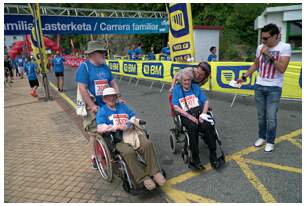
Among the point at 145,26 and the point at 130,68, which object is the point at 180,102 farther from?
the point at 145,26

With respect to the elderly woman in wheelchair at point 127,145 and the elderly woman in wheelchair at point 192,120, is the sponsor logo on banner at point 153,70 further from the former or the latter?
the elderly woman in wheelchair at point 127,145

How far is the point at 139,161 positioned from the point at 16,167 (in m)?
2.29

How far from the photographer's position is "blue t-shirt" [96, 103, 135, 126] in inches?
120

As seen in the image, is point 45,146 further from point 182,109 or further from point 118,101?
point 182,109

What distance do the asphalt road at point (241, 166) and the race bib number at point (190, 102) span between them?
32.4 inches

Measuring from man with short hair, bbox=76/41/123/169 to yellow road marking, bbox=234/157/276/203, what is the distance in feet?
6.56

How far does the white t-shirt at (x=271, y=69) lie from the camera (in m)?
3.35

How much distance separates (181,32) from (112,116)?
15.5 feet

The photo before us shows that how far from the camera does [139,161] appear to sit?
2.89m

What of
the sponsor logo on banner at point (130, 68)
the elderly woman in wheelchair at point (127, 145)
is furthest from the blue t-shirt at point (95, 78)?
the sponsor logo on banner at point (130, 68)

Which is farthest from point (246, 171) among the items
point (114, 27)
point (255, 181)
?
point (114, 27)

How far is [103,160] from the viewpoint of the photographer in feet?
10.5

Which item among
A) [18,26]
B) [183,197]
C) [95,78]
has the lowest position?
[183,197]

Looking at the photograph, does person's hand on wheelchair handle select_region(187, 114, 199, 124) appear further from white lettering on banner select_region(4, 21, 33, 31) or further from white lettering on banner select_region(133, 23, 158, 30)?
white lettering on banner select_region(133, 23, 158, 30)
